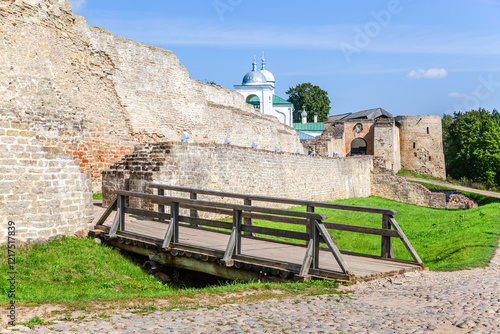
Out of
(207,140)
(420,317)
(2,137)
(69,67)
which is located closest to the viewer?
(420,317)

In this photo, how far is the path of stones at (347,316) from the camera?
5.29 metres

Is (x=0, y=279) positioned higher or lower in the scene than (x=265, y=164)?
lower

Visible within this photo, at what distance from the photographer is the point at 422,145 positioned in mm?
49250

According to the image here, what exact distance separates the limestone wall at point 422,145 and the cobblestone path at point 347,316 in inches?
1741

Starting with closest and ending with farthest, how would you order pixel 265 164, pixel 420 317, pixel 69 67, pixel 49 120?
1. pixel 420 317
2. pixel 49 120
3. pixel 69 67
4. pixel 265 164

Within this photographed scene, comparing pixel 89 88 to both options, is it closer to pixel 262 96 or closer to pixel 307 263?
pixel 307 263

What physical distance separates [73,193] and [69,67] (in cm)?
956

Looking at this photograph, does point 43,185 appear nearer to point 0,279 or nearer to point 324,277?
point 0,279

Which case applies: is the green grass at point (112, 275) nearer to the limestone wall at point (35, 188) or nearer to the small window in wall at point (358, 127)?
the limestone wall at point (35, 188)

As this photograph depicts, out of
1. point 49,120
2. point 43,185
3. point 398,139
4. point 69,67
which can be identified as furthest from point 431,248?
point 398,139

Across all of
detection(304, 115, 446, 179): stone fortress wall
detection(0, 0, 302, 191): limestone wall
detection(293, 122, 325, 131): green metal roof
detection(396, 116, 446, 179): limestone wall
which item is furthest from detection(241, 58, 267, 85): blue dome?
detection(0, 0, 302, 191): limestone wall

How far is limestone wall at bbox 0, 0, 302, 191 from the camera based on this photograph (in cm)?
1586

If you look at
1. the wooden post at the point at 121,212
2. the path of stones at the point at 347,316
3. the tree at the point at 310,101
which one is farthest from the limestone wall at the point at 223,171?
the tree at the point at 310,101

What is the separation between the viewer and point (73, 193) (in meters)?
10.1
